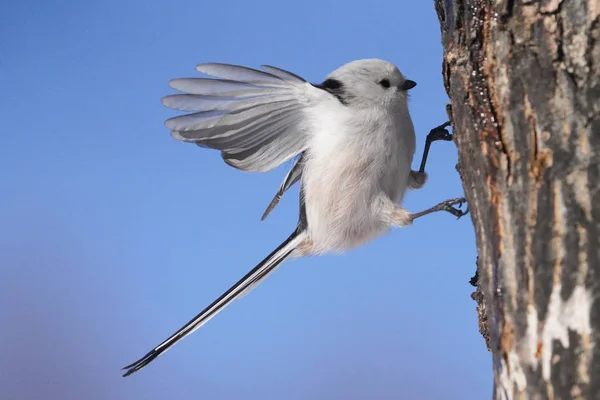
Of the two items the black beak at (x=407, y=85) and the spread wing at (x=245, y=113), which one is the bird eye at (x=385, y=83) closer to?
the black beak at (x=407, y=85)

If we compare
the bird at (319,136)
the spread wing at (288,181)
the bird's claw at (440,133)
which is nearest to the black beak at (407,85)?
the bird at (319,136)

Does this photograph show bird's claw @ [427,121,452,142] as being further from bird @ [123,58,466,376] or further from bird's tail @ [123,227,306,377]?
bird's tail @ [123,227,306,377]

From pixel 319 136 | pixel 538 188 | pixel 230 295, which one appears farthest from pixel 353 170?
pixel 538 188

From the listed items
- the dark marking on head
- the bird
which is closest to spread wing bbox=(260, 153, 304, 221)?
the bird

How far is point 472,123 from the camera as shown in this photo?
731 mm

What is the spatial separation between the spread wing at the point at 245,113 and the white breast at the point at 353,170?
1.9 inches

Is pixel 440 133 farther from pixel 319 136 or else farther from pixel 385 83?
pixel 319 136

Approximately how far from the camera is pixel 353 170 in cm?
109

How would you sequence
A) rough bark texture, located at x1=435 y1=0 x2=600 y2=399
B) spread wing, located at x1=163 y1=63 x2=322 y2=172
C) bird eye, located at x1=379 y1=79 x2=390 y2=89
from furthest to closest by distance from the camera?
bird eye, located at x1=379 y1=79 x2=390 y2=89
spread wing, located at x1=163 y1=63 x2=322 y2=172
rough bark texture, located at x1=435 y1=0 x2=600 y2=399

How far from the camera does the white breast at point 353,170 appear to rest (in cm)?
109

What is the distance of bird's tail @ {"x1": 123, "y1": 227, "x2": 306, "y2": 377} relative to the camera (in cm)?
108

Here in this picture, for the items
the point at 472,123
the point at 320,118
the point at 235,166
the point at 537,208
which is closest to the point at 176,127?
the point at 235,166

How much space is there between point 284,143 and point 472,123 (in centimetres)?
50

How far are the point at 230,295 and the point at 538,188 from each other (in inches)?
25.0
